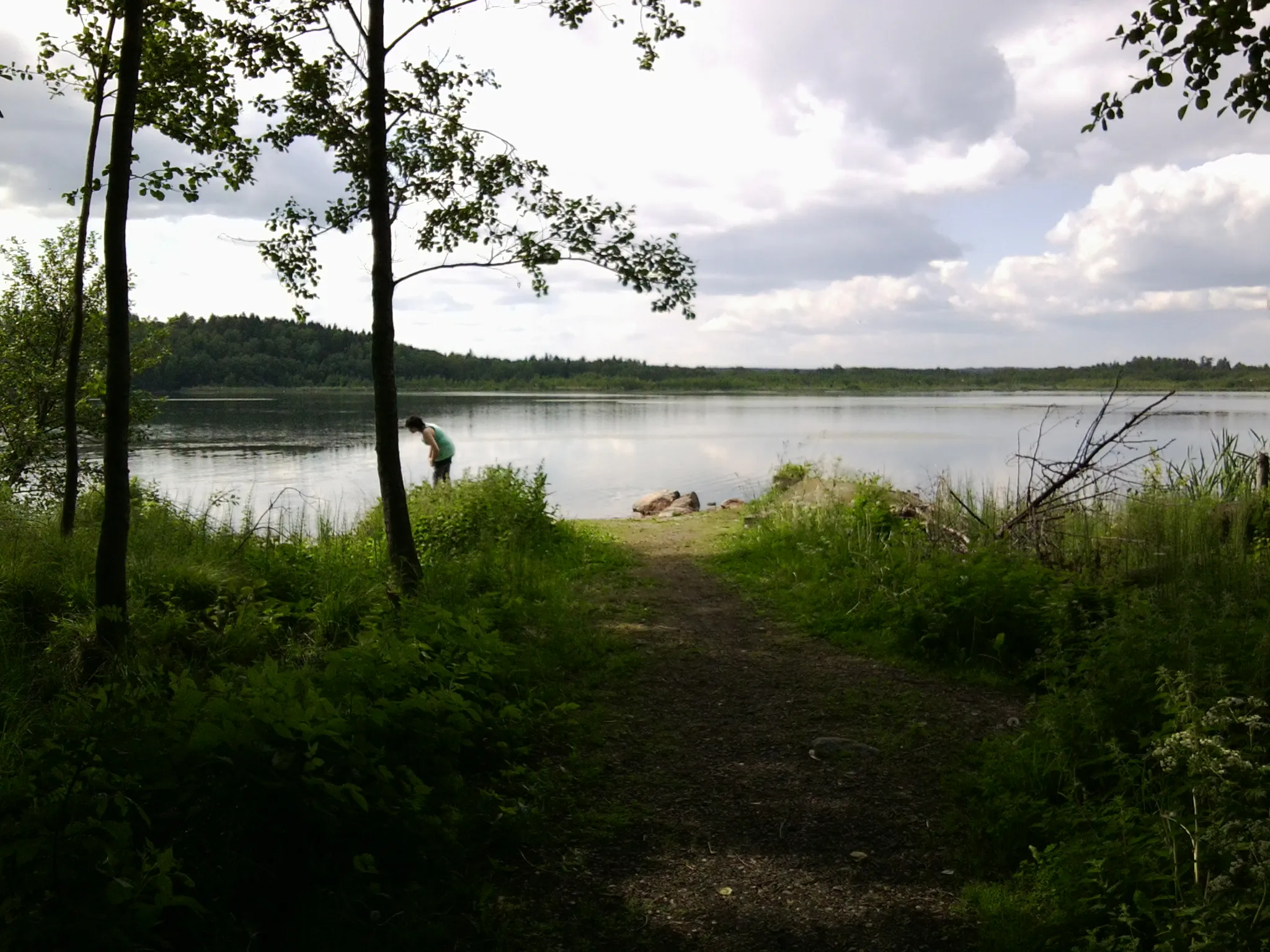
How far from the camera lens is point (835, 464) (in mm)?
15344

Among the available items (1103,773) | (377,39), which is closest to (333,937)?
(1103,773)

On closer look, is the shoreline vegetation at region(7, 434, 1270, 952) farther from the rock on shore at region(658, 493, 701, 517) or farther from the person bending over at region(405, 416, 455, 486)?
the rock on shore at region(658, 493, 701, 517)

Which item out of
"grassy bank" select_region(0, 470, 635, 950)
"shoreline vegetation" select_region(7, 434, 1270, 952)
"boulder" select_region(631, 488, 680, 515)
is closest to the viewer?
"grassy bank" select_region(0, 470, 635, 950)

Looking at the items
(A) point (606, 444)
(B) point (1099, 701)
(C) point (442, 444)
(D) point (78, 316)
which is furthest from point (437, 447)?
(A) point (606, 444)

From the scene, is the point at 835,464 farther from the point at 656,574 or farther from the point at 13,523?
the point at 13,523

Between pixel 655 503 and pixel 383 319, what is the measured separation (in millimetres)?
12165

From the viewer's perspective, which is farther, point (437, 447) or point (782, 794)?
point (437, 447)

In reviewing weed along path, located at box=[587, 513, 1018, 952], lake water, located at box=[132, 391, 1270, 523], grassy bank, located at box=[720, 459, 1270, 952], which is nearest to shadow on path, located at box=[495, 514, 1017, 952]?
weed along path, located at box=[587, 513, 1018, 952]

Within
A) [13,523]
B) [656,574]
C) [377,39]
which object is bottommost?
[656,574]

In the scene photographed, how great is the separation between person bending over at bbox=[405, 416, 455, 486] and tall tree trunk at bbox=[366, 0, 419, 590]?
5.82 metres

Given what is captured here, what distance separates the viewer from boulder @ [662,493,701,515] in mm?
18256

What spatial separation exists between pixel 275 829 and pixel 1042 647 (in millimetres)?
5216

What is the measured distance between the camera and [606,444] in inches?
1592

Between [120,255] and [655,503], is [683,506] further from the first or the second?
[120,255]
